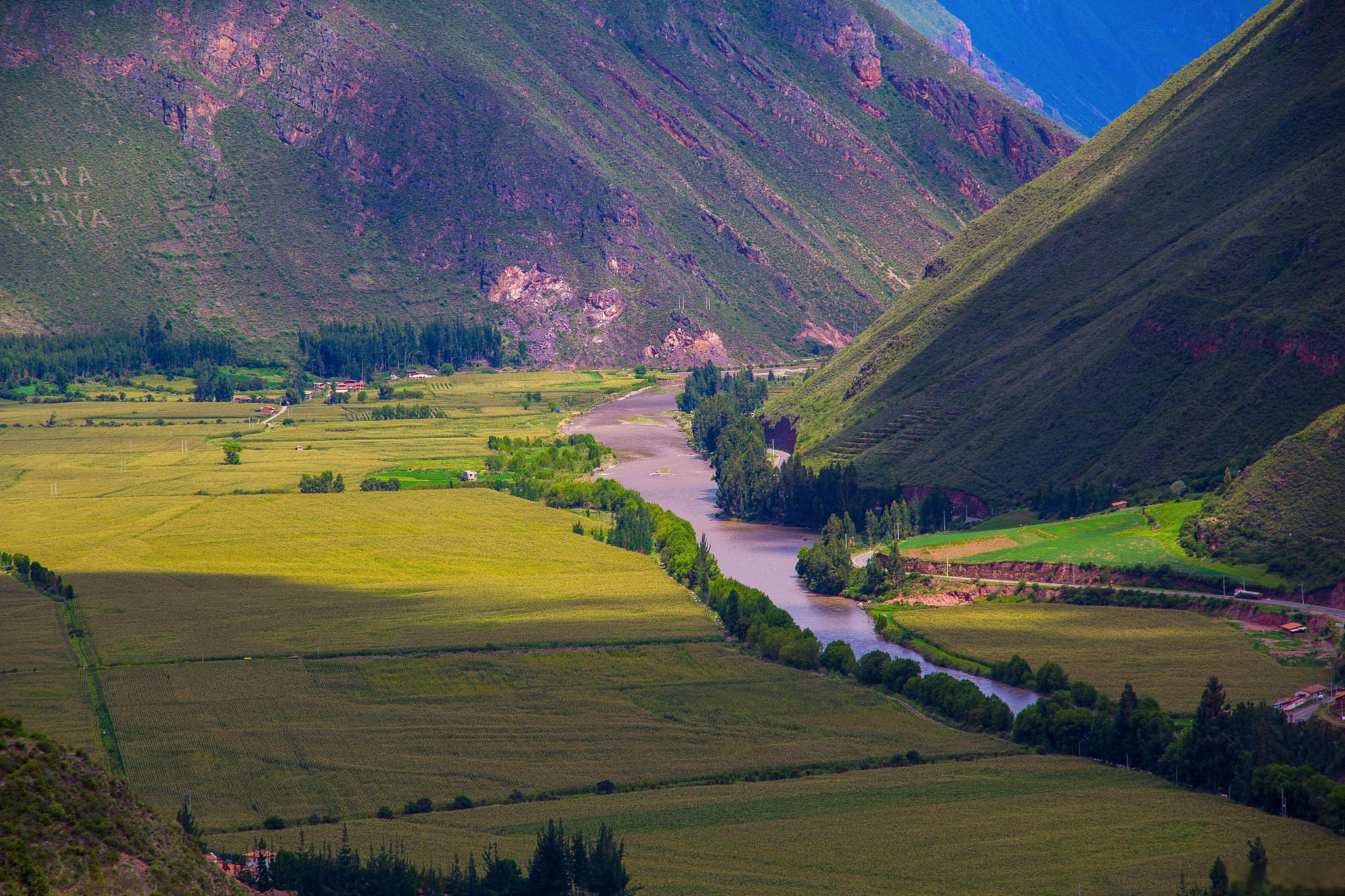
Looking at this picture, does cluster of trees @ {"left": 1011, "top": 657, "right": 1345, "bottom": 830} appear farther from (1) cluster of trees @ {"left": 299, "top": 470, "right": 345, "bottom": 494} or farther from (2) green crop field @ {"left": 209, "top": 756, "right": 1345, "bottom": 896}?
(1) cluster of trees @ {"left": 299, "top": 470, "right": 345, "bottom": 494}

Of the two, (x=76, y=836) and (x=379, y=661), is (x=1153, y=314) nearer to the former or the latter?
(x=379, y=661)

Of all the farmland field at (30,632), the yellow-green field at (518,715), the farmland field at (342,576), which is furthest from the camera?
the farmland field at (342,576)

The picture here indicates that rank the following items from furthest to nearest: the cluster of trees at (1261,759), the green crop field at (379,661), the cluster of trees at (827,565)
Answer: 1. the cluster of trees at (827,565)
2. the green crop field at (379,661)
3. the cluster of trees at (1261,759)

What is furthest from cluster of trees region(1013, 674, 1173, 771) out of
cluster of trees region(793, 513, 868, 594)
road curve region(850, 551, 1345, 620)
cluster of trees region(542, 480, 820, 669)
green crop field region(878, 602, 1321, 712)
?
cluster of trees region(793, 513, 868, 594)

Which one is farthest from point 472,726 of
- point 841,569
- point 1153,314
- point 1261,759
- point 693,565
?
point 1153,314

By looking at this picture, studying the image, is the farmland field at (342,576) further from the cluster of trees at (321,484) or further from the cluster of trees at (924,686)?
the cluster of trees at (924,686)

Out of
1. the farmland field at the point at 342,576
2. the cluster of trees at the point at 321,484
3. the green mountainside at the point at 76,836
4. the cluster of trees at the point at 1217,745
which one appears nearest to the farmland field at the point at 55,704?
the farmland field at the point at 342,576
